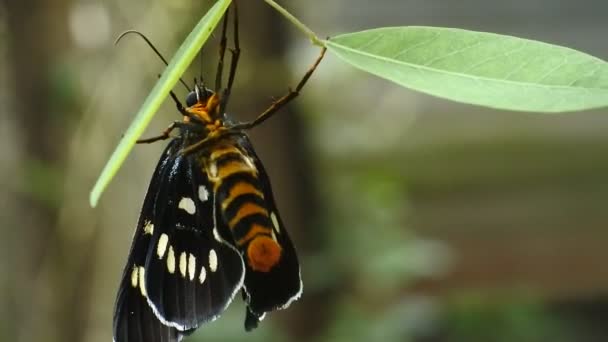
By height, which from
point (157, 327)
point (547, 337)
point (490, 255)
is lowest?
point (157, 327)

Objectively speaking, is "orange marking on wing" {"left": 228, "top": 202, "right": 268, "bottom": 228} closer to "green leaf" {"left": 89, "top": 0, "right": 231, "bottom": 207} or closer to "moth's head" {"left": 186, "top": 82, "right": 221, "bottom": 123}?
"moth's head" {"left": 186, "top": 82, "right": 221, "bottom": 123}

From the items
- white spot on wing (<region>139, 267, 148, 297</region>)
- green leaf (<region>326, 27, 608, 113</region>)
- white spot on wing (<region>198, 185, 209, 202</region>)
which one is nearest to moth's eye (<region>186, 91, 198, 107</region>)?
white spot on wing (<region>198, 185, 209, 202</region>)

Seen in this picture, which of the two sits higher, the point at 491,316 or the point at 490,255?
the point at 490,255

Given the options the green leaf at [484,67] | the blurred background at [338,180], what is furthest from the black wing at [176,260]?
the blurred background at [338,180]

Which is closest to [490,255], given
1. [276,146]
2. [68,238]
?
[276,146]

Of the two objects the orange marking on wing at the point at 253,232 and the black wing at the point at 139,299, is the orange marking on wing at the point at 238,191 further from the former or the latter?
the black wing at the point at 139,299

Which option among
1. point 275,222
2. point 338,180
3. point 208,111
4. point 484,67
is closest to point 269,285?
point 275,222

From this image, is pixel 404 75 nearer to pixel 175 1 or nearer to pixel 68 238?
pixel 175 1
